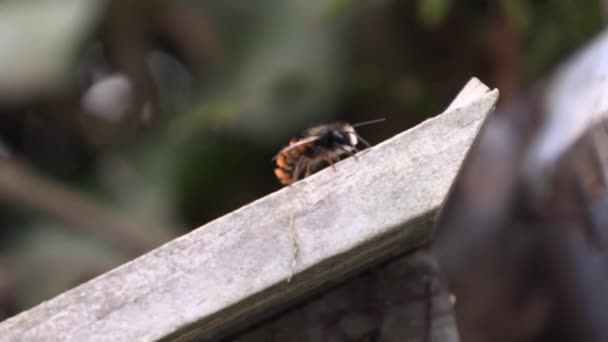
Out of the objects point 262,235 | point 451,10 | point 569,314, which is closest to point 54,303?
point 262,235

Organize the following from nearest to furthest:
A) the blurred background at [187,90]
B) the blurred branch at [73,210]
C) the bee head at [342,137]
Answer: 1. the bee head at [342,137]
2. the blurred background at [187,90]
3. the blurred branch at [73,210]

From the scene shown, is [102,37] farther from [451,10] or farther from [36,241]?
[451,10]

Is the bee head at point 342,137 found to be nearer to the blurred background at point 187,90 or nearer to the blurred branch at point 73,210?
the blurred background at point 187,90

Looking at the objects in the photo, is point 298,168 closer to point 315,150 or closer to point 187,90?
point 315,150

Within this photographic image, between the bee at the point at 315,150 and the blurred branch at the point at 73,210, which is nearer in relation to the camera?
the bee at the point at 315,150

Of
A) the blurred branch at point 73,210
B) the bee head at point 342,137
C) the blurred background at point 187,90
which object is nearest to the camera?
the bee head at point 342,137

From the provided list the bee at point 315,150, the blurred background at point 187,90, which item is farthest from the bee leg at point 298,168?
the blurred background at point 187,90

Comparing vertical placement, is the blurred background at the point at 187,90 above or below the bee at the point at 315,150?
above

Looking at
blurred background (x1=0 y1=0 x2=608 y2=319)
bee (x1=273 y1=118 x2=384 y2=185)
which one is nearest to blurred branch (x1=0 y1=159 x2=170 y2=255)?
blurred background (x1=0 y1=0 x2=608 y2=319)
